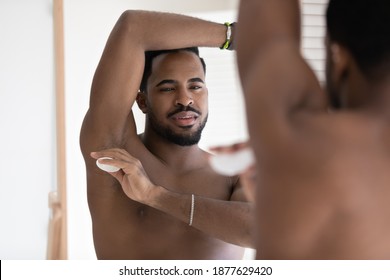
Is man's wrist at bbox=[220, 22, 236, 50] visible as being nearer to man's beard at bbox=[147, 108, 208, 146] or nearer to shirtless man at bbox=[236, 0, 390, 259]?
man's beard at bbox=[147, 108, 208, 146]

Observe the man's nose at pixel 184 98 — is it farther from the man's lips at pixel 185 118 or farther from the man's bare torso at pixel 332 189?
the man's bare torso at pixel 332 189

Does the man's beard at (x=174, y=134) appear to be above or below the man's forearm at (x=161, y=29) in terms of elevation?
below

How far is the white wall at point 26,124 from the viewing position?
1.45 m

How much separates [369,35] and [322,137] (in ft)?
0.35

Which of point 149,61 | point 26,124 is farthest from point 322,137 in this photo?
point 26,124

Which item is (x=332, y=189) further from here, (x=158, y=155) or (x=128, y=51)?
(x=158, y=155)

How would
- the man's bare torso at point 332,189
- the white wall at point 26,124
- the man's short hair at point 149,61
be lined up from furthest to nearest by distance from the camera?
the white wall at point 26,124 < the man's short hair at point 149,61 < the man's bare torso at point 332,189

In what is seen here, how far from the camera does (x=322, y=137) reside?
0.58 metres

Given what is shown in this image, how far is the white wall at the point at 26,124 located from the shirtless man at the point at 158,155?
0.50ft

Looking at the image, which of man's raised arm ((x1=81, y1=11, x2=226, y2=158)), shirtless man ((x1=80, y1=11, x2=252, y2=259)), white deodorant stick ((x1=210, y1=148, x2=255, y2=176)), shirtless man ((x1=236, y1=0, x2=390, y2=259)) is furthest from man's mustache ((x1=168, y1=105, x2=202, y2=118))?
shirtless man ((x1=236, y1=0, x2=390, y2=259))

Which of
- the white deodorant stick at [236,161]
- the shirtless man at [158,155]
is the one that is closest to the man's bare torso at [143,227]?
the shirtless man at [158,155]

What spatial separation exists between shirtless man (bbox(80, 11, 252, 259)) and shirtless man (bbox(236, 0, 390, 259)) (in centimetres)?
63
